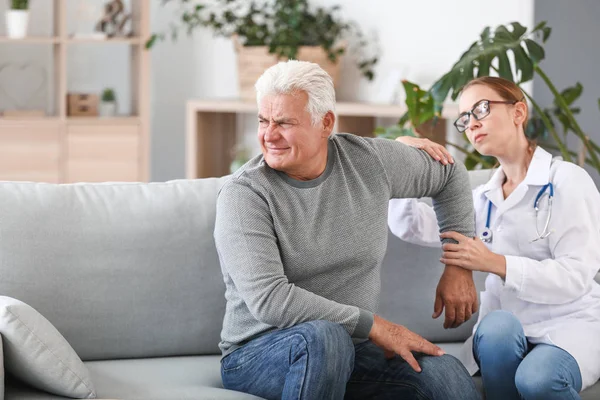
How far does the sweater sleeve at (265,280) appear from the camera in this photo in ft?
6.84

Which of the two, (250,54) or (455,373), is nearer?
(455,373)

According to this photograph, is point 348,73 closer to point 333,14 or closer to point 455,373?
point 333,14

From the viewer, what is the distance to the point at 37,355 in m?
2.04

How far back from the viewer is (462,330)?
273 cm

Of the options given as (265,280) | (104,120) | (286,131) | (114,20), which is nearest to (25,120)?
(104,120)

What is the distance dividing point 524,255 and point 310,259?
591 mm

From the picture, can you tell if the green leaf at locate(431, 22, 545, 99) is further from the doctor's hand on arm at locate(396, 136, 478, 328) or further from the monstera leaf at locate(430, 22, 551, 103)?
the doctor's hand on arm at locate(396, 136, 478, 328)

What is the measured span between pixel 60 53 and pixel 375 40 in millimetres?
1743

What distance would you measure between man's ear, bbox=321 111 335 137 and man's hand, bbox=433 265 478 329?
1.53 feet

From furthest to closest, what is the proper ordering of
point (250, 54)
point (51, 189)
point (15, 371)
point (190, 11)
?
point (190, 11) → point (250, 54) → point (51, 189) → point (15, 371)

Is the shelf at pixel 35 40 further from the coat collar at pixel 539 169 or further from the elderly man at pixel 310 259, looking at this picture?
the coat collar at pixel 539 169

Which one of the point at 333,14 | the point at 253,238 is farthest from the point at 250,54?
the point at 253,238

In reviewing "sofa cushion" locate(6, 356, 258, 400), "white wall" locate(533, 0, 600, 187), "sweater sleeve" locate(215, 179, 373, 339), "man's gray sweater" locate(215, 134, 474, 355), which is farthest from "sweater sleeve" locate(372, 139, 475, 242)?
"white wall" locate(533, 0, 600, 187)

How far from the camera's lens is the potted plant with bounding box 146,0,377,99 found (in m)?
5.12
